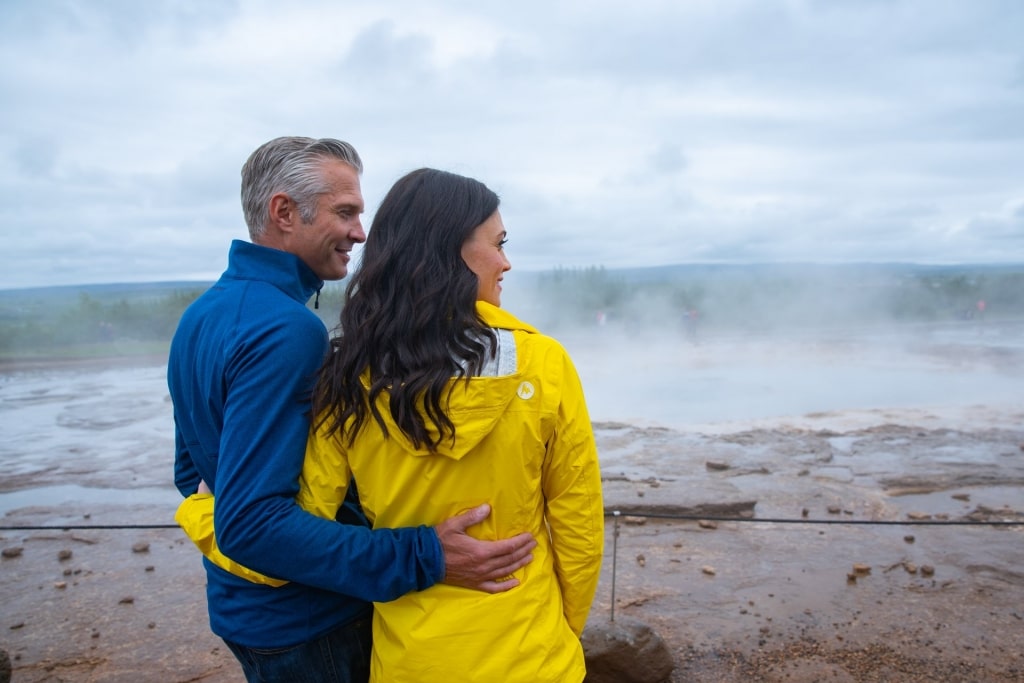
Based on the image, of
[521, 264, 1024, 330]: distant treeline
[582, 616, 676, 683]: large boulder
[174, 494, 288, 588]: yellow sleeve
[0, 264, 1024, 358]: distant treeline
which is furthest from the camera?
[521, 264, 1024, 330]: distant treeline

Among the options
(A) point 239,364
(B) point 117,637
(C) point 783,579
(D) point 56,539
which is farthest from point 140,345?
(A) point 239,364

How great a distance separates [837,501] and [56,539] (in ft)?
22.6

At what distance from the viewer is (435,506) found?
1.45m

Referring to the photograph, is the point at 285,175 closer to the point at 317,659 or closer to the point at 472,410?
the point at 472,410

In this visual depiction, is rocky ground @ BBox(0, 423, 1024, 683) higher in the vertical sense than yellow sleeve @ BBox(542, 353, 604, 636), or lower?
lower

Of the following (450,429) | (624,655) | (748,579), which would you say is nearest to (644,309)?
(748,579)

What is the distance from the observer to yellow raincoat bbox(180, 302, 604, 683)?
1.38 metres

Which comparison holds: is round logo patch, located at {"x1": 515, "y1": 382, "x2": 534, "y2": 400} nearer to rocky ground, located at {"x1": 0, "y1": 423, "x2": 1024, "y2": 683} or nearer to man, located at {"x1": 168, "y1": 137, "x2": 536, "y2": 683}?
man, located at {"x1": 168, "y1": 137, "x2": 536, "y2": 683}

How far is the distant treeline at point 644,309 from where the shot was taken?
27.2 m

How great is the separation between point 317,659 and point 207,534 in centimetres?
35

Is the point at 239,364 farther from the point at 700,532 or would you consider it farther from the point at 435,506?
the point at 700,532

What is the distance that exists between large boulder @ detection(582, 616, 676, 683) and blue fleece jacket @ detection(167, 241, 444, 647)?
223 cm

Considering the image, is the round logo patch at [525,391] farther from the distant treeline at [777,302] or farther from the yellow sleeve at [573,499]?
the distant treeline at [777,302]

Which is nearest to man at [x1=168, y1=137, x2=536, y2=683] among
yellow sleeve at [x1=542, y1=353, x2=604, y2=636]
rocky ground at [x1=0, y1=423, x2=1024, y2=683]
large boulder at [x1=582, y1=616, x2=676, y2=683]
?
yellow sleeve at [x1=542, y1=353, x2=604, y2=636]
